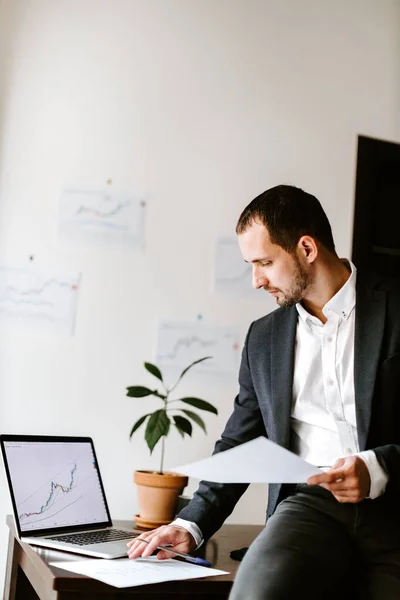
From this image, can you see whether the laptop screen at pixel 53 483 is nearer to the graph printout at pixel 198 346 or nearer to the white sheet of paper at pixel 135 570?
the white sheet of paper at pixel 135 570

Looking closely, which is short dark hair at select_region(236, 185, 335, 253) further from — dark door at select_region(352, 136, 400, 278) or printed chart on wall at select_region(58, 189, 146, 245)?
dark door at select_region(352, 136, 400, 278)

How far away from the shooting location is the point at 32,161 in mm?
2176

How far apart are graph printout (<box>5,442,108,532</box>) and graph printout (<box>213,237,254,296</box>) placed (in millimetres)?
729

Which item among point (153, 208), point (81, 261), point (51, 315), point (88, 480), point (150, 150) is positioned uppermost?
point (150, 150)

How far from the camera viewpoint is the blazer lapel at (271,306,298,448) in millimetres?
1479

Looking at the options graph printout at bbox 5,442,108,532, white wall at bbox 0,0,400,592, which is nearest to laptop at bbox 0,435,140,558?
graph printout at bbox 5,442,108,532

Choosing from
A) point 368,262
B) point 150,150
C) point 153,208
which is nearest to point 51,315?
point 153,208

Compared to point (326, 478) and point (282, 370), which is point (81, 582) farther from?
point (282, 370)

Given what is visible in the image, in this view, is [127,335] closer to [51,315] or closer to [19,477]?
[51,315]

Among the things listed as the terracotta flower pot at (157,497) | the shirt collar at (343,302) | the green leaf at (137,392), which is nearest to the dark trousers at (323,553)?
the shirt collar at (343,302)

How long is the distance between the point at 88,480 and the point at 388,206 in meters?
1.47

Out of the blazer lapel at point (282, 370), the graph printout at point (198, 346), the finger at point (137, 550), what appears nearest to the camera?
the finger at point (137, 550)

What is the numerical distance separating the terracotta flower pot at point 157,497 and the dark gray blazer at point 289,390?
30cm

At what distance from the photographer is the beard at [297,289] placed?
1520 millimetres
